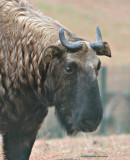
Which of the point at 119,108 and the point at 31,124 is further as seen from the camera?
the point at 119,108

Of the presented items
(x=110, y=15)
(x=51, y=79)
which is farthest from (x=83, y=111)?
(x=110, y=15)

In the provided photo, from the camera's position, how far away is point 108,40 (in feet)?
108

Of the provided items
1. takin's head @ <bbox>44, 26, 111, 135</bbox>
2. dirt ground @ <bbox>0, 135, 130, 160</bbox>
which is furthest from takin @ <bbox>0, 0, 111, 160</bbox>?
dirt ground @ <bbox>0, 135, 130, 160</bbox>

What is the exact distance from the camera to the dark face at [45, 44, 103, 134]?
480 cm

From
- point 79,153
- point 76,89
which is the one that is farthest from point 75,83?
point 79,153

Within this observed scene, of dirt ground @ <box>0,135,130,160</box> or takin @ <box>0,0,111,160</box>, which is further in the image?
dirt ground @ <box>0,135,130,160</box>

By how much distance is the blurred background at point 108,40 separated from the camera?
13.5 meters

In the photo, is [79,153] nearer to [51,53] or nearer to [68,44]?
[51,53]

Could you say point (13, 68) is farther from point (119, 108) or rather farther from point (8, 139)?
point (119, 108)

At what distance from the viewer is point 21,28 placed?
5.49 meters

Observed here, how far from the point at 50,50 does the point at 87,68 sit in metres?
0.52

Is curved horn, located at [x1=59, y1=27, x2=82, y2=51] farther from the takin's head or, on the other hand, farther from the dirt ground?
the dirt ground

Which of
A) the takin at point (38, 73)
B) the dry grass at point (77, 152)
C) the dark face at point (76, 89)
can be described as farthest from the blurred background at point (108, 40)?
the dark face at point (76, 89)

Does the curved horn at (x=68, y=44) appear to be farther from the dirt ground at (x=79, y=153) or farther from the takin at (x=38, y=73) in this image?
the dirt ground at (x=79, y=153)
